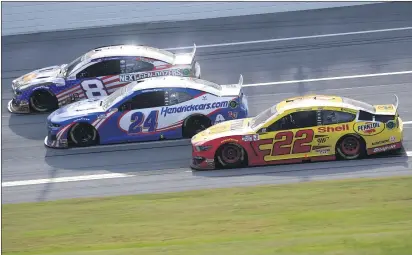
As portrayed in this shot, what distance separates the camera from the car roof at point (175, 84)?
17.4 m

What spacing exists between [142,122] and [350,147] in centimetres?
446

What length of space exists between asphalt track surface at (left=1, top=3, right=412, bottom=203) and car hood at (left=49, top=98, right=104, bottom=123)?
0.73 m

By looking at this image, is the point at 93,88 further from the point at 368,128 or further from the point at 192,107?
the point at 368,128

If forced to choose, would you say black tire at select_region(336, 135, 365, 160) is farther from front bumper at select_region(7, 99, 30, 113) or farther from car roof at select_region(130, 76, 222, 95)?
front bumper at select_region(7, 99, 30, 113)

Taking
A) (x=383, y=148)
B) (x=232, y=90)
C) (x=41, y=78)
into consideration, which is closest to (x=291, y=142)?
(x=383, y=148)

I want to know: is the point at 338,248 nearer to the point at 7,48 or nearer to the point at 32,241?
the point at 32,241

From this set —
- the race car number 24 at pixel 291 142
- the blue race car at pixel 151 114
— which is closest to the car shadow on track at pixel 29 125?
the blue race car at pixel 151 114

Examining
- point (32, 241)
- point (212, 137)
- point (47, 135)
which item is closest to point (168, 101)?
point (212, 137)

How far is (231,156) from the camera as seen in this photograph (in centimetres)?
1581

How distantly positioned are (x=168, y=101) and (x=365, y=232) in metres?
7.00

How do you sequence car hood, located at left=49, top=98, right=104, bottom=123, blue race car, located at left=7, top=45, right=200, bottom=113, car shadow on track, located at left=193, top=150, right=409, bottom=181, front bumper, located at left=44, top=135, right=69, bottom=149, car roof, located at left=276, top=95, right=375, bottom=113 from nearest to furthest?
car shadow on track, located at left=193, top=150, right=409, bottom=181, car roof, located at left=276, top=95, right=375, bottom=113, car hood, located at left=49, top=98, right=104, bottom=123, front bumper, located at left=44, top=135, right=69, bottom=149, blue race car, located at left=7, top=45, right=200, bottom=113

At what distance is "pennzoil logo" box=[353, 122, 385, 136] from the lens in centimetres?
1527

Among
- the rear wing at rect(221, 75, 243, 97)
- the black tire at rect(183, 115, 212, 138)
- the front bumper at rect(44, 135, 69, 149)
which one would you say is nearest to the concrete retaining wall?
the rear wing at rect(221, 75, 243, 97)

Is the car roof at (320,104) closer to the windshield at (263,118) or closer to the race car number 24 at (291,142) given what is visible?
the windshield at (263,118)
